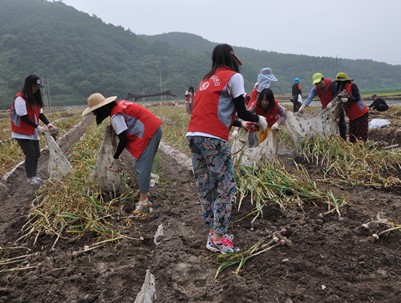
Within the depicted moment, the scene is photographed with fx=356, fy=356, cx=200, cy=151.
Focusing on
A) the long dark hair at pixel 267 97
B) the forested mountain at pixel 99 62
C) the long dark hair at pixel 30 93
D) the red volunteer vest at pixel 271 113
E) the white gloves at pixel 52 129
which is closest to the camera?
the long dark hair at pixel 267 97

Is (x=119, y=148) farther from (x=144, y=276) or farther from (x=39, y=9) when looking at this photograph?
(x=39, y=9)

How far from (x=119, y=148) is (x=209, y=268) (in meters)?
1.55

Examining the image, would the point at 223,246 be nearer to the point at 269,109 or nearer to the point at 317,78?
the point at 269,109

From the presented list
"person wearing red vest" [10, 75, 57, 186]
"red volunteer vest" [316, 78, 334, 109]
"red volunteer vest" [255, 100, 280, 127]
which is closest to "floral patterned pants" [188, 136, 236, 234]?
"red volunteer vest" [255, 100, 280, 127]

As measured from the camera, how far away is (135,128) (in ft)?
11.3

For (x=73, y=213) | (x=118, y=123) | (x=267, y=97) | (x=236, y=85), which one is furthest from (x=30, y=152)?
(x=236, y=85)

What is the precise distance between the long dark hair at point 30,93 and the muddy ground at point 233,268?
69.8 inches

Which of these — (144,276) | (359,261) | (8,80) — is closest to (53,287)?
(144,276)

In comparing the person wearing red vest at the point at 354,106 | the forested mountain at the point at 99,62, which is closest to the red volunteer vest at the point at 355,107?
the person wearing red vest at the point at 354,106

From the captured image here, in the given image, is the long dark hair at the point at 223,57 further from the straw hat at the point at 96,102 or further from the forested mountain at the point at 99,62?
the forested mountain at the point at 99,62

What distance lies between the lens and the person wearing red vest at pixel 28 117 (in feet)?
14.6

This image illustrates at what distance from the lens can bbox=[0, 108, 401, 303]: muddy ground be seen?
2086mm

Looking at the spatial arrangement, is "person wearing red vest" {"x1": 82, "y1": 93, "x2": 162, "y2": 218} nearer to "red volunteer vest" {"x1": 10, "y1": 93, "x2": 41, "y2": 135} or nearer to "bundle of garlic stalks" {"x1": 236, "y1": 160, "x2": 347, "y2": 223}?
"bundle of garlic stalks" {"x1": 236, "y1": 160, "x2": 347, "y2": 223}

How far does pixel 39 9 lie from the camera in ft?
283
